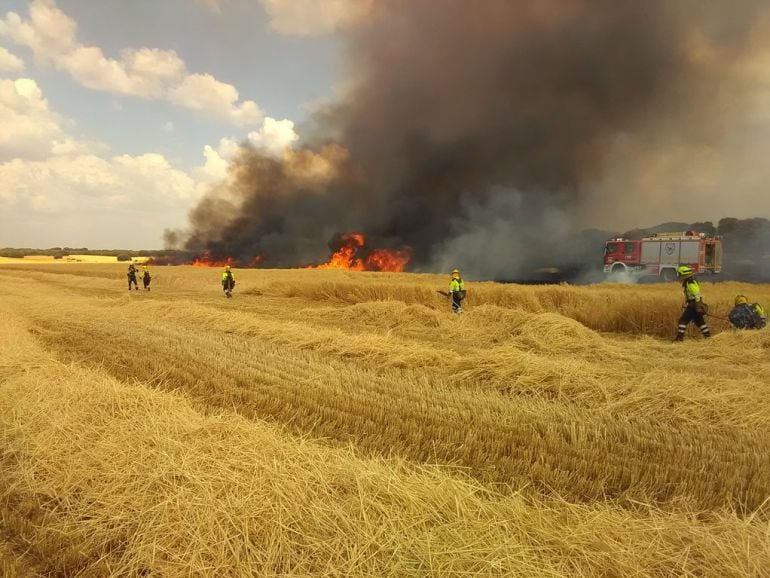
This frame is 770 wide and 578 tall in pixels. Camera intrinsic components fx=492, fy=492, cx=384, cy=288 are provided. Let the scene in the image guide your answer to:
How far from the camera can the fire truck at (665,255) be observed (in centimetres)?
3506

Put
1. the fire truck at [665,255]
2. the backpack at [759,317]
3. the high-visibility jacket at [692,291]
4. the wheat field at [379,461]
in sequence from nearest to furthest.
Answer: the wheat field at [379,461], the high-visibility jacket at [692,291], the backpack at [759,317], the fire truck at [665,255]

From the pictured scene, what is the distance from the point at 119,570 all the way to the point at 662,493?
13.2 ft

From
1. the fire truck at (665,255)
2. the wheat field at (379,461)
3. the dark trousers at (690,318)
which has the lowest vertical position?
the wheat field at (379,461)

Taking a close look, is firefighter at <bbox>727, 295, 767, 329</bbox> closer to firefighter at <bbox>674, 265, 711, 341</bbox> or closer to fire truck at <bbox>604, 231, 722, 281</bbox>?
firefighter at <bbox>674, 265, 711, 341</bbox>

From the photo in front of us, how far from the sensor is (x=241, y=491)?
11.3ft

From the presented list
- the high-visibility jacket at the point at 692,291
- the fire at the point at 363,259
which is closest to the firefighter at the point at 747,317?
the high-visibility jacket at the point at 692,291

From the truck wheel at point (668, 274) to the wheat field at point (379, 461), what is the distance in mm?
28490

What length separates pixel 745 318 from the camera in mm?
12094

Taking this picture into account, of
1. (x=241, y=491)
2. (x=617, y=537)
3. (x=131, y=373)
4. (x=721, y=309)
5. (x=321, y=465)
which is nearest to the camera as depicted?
(x=617, y=537)

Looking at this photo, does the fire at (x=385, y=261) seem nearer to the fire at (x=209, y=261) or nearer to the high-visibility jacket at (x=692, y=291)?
the fire at (x=209, y=261)

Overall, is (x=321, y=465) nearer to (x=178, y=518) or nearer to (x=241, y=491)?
(x=241, y=491)

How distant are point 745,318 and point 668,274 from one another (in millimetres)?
26319

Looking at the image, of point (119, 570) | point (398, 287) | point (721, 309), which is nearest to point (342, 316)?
point (398, 287)

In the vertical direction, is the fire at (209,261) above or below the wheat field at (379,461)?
above
